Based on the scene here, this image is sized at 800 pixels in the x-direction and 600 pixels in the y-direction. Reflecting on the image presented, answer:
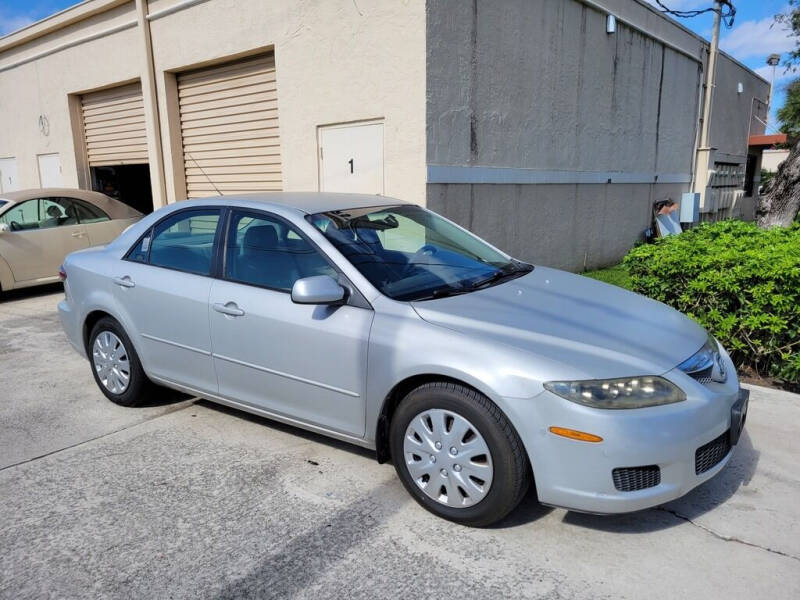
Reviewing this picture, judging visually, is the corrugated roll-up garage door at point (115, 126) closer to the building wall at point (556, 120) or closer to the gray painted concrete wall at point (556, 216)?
the building wall at point (556, 120)

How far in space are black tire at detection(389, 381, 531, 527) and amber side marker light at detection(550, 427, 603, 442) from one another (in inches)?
7.6

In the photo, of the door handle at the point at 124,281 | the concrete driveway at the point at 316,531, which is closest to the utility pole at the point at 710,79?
the concrete driveway at the point at 316,531

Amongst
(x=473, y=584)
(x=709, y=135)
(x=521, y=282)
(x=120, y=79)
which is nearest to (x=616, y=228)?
(x=709, y=135)

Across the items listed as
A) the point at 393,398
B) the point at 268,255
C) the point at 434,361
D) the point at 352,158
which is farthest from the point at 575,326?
the point at 352,158

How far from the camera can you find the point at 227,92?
9.36 metres

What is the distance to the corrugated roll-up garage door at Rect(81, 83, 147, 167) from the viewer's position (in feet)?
37.0

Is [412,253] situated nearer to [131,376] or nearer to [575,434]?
[575,434]

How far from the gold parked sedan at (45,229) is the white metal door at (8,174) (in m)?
6.57

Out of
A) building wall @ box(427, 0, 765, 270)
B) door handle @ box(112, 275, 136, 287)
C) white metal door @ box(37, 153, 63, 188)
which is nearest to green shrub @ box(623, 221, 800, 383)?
building wall @ box(427, 0, 765, 270)

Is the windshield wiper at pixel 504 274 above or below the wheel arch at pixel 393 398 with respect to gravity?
above

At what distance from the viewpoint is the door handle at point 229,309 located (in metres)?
3.60

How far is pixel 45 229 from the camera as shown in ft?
28.9

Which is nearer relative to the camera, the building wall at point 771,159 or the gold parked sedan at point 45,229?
the gold parked sedan at point 45,229

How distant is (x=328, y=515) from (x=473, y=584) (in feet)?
2.81
